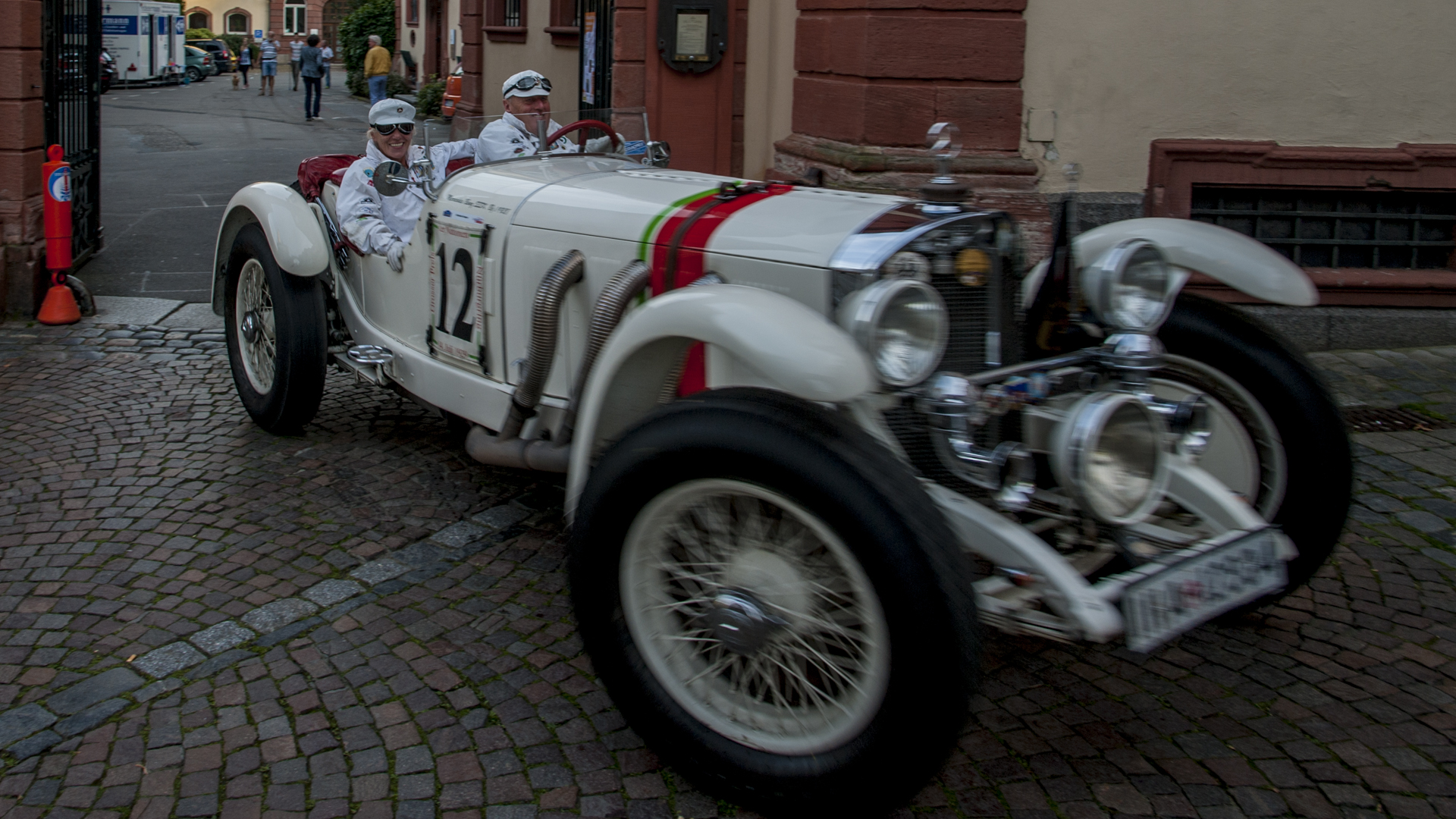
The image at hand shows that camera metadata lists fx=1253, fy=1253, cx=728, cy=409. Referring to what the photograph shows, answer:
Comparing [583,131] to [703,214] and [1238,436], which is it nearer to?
[703,214]

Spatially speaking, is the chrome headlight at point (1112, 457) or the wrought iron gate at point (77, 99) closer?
the chrome headlight at point (1112, 457)

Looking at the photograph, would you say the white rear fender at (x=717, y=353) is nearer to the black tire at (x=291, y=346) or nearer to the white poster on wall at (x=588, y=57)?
the black tire at (x=291, y=346)

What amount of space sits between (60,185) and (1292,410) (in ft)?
23.2

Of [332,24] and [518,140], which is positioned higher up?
[332,24]

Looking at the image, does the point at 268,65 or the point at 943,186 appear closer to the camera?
the point at 943,186

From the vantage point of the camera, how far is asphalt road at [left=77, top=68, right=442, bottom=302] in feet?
28.8

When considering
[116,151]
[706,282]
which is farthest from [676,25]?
[116,151]

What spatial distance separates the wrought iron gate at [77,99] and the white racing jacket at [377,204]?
4065mm

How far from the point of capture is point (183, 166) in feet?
48.3

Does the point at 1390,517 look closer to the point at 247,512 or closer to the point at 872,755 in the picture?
the point at 872,755

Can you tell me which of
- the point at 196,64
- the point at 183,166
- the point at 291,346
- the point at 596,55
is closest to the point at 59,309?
the point at 291,346

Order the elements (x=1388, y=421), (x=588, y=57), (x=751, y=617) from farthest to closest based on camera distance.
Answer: (x=588, y=57)
(x=1388, y=421)
(x=751, y=617)

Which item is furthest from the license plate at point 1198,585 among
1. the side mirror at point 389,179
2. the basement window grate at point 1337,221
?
the basement window grate at point 1337,221

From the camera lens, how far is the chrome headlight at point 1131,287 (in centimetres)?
328
